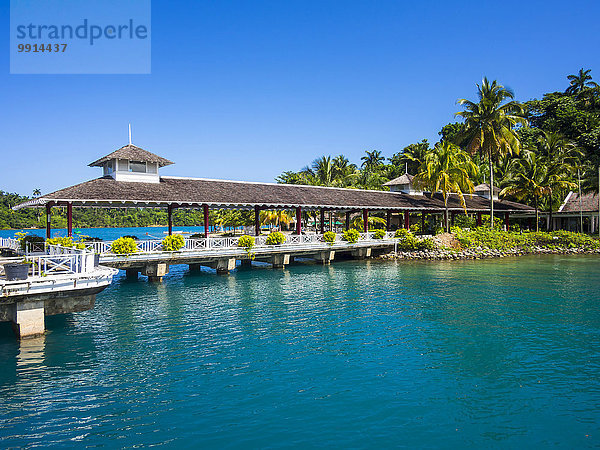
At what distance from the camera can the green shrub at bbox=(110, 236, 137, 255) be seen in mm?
22656

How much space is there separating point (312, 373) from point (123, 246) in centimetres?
1603

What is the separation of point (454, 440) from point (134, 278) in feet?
77.2

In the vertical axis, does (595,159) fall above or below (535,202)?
above

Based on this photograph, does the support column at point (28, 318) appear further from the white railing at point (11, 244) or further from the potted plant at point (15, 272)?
the white railing at point (11, 244)

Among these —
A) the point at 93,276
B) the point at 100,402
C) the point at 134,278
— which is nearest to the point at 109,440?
the point at 100,402

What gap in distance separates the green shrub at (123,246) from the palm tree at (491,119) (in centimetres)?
3223

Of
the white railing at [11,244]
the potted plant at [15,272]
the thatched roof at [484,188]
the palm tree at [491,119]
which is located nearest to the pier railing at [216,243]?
the white railing at [11,244]

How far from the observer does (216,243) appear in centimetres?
2816

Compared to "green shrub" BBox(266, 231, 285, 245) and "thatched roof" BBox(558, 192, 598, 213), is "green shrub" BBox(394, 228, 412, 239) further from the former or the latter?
"thatched roof" BBox(558, 192, 598, 213)

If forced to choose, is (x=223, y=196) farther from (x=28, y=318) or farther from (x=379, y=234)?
(x=28, y=318)

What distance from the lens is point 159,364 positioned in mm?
11289

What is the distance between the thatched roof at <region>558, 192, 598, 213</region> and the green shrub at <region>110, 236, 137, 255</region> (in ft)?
150

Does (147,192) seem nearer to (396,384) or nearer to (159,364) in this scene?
(159,364)

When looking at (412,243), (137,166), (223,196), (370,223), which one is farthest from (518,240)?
(137,166)
